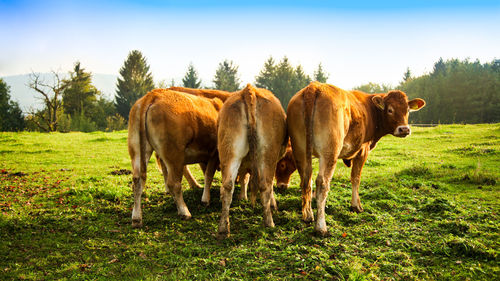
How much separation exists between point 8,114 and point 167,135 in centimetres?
5190

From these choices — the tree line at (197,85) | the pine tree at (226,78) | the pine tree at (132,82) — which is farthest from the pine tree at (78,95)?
the pine tree at (226,78)

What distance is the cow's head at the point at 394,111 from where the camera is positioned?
638 centimetres

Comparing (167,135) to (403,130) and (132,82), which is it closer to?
(403,130)

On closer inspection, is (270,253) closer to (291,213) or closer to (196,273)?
(196,273)

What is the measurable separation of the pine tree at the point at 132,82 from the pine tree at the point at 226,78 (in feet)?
42.8

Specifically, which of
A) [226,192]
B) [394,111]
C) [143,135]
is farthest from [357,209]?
[143,135]

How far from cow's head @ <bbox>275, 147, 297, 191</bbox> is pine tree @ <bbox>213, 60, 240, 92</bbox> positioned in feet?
166

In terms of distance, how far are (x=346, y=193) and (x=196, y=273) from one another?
4385 millimetres

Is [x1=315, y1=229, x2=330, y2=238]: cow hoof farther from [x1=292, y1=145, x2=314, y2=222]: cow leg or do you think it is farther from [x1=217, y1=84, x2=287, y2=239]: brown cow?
[x1=217, y1=84, x2=287, y2=239]: brown cow

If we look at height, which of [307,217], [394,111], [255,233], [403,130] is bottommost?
[255,233]

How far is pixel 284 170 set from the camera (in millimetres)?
7602

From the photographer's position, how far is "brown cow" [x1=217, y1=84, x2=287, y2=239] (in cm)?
486

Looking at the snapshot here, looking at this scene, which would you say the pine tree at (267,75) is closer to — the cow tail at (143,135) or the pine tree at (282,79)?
the pine tree at (282,79)

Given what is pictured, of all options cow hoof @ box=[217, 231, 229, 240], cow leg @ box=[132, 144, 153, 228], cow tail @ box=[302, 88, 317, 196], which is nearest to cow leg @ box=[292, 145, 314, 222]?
cow tail @ box=[302, 88, 317, 196]
